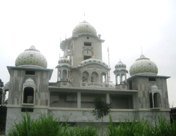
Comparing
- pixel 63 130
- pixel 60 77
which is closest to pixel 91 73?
pixel 60 77

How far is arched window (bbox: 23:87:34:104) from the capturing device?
106ft

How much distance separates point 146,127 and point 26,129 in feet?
19.4

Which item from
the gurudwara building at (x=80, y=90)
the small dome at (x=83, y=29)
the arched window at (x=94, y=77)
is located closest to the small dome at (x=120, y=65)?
the gurudwara building at (x=80, y=90)

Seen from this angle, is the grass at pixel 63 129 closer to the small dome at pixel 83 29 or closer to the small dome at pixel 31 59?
the small dome at pixel 31 59

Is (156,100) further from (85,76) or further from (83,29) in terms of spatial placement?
(83,29)

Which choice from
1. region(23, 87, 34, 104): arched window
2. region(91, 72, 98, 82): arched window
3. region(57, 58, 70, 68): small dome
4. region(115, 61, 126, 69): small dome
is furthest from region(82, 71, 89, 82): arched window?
region(23, 87, 34, 104): arched window

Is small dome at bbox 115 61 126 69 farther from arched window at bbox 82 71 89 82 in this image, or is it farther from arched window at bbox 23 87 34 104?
arched window at bbox 23 87 34 104

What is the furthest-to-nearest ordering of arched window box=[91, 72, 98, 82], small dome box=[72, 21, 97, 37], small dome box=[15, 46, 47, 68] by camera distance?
small dome box=[72, 21, 97, 37] → arched window box=[91, 72, 98, 82] → small dome box=[15, 46, 47, 68]

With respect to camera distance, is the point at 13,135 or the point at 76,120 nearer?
the point at 13,135

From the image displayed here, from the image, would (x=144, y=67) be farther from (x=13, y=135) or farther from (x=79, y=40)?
(x=13, y=135)

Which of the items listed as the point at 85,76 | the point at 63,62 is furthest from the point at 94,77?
the point at 63,62

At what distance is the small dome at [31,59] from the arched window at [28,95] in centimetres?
297

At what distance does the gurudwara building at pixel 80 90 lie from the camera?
3097 cm

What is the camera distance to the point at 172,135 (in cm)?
1284
